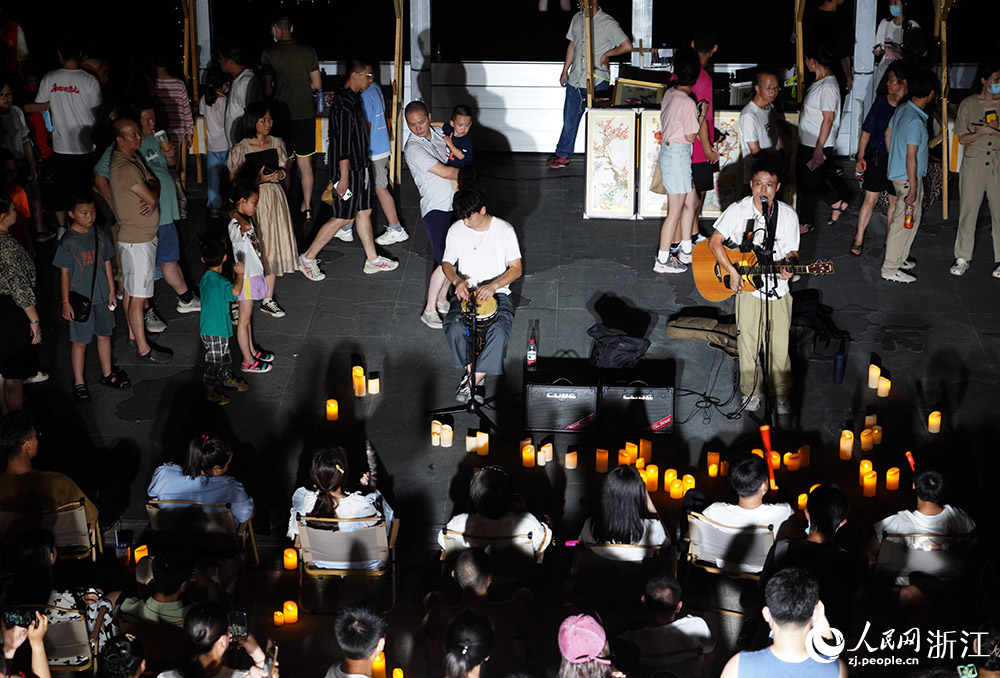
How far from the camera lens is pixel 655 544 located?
255 inches

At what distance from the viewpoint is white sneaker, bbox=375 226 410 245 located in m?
11.5

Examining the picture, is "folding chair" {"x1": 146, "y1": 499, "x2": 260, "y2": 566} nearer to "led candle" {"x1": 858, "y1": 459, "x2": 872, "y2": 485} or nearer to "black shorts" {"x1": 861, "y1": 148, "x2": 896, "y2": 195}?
"led candle" {"x1": 858, "y1": 459, "x2": 872, "y2": 485}

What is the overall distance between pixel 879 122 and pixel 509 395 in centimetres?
419

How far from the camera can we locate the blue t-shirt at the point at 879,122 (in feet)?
34.4

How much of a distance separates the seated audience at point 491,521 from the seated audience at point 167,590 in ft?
4.46

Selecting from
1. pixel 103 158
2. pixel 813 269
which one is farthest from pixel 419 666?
pixel 103 158

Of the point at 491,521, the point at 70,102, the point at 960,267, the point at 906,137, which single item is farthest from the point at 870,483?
the point at 70,102

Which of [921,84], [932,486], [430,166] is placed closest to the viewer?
[932,486]

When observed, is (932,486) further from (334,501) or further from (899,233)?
(899,233)

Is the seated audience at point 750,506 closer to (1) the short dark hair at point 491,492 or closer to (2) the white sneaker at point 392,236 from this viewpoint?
(1) the short dark hair at point 491,492

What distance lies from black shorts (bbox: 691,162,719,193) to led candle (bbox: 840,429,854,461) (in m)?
3.21

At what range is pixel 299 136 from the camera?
11766 mm

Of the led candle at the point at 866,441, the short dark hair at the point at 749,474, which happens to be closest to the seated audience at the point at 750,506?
the short dark hair at the point at 749,474

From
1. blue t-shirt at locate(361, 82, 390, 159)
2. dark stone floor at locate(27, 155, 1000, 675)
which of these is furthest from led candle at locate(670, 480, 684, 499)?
blue t-shirt at locate(361, 82, 390, 159)
